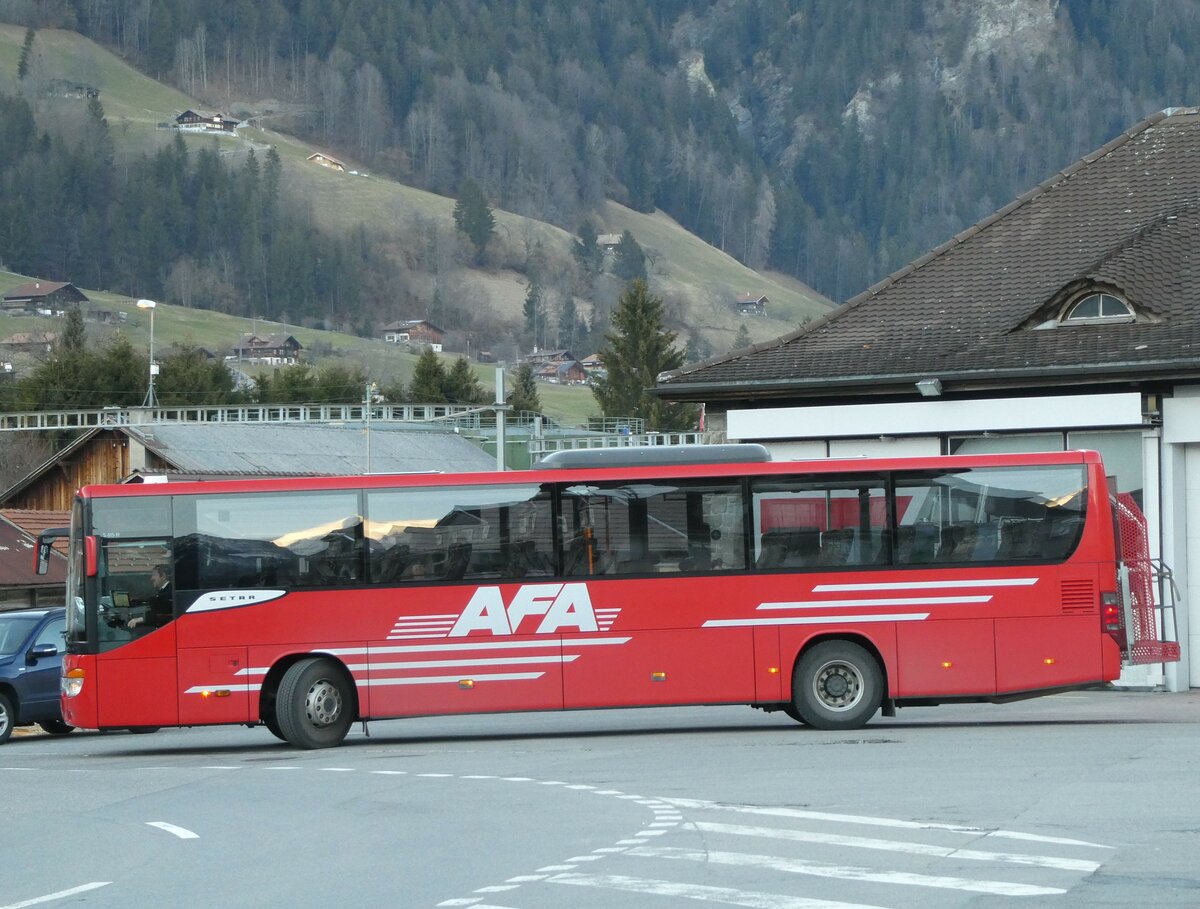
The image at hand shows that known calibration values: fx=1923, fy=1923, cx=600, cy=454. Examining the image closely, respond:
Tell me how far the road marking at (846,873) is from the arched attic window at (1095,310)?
50.3 feet

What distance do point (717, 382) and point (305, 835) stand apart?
14.5 metres

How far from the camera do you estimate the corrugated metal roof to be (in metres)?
73.2

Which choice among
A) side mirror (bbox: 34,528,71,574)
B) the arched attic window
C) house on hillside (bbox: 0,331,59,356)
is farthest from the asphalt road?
house on hillside (bbox: 0,331,59,356)

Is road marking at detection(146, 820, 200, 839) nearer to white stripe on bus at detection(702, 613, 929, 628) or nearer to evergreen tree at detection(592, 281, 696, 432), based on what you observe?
white stripe on bus at detection(702, 613, 929, 628)

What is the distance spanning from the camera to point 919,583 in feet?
61.4

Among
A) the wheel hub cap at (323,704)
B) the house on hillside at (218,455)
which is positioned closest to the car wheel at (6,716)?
the wheel hub cap at (323,704)

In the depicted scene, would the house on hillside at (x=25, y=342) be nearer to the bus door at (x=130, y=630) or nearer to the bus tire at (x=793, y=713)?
the bus door at (x=130, y=630)

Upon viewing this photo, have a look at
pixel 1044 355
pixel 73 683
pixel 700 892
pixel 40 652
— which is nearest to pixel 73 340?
pixel 40 652

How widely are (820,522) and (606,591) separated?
2209 millimetres

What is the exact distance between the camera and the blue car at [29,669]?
24297 mm

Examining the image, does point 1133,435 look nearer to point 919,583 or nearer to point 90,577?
point 919,583

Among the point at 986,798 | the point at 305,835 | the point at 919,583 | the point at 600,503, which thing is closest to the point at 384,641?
the point at 600,503

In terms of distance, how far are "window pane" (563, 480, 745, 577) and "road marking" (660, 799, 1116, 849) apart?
568 centimetres

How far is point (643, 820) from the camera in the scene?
488 inches
